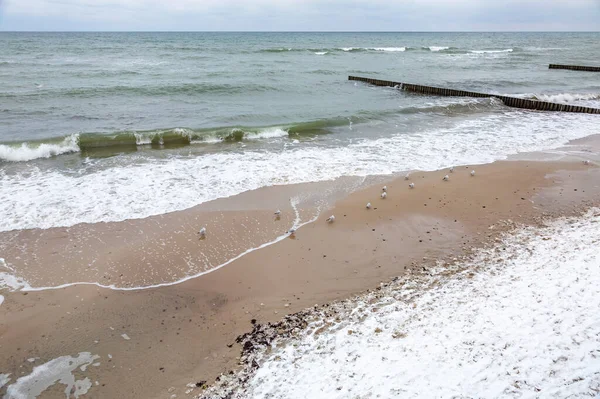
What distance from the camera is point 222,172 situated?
467 inches

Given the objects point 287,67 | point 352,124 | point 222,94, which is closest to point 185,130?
point 352,124

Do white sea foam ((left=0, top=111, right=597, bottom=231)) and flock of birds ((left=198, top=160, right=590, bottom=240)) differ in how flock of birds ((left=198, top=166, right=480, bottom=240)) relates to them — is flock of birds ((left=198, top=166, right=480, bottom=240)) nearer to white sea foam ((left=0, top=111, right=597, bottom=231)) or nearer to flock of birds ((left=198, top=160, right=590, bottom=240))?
flock of birds ((left=198, top=160, right=590, bottom=240))

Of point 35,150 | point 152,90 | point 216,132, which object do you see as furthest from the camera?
point 152,90

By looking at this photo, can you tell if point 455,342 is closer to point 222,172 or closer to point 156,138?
point 222,172

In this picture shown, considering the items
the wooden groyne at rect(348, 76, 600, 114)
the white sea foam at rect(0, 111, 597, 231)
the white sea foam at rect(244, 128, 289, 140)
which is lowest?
the white sea foam at rect(0, 111, 597, 231)

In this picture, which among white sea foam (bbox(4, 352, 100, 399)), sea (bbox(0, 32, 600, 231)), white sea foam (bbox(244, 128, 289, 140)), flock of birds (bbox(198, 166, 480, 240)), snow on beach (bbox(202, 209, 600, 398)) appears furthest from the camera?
white sea foam (bbox(244, 128, 289, 140))

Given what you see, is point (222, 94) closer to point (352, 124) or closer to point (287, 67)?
point (352, 124)

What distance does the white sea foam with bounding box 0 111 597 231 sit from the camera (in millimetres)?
9367

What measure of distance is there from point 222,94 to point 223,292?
1880cm

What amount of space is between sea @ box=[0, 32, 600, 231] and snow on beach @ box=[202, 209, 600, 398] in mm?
5486

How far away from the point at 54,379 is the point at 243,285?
2.80 meters

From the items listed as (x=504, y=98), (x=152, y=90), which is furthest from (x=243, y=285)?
(x=504, y=98)

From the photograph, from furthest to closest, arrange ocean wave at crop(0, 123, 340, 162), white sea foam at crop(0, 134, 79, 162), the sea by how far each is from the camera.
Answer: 1. ocean wave at crop(0, 123, 340, 162)
2. white sea foam at crop(0, 134, 79, 162)
3. the sea

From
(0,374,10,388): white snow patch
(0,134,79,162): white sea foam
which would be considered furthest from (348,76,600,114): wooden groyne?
(0,374,10,388): white snow patch
